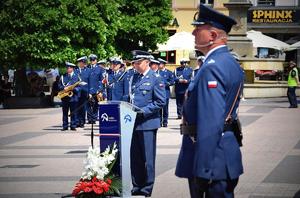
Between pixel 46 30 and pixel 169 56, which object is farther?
pixel 169 56

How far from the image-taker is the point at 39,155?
1480cm

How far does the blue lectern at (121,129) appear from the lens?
937 centimetres

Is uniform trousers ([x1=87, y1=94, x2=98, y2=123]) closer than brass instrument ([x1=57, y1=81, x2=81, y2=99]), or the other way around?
brass instrument ([x1=57, y1=81, x2=81, y2=99])

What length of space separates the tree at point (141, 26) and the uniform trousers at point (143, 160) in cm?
2882

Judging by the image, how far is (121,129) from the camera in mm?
9383

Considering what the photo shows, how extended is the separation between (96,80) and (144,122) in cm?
1292

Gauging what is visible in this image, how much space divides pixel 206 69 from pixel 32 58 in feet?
79.2

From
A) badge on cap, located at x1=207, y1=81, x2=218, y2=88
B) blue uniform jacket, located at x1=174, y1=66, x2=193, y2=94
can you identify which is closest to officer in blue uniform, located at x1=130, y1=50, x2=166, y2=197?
badge on cap, located at x1=207, y1=81, x2=218, y2=88

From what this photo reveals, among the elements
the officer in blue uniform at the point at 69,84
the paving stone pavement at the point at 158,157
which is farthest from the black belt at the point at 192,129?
the officer in blue uniform at the point at 69,84

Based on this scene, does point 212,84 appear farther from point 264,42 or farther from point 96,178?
point 264,42

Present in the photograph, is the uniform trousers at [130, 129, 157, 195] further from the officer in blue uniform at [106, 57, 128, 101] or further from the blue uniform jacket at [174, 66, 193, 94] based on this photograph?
the blue uniform jacket at [174, 66, 193, 94]

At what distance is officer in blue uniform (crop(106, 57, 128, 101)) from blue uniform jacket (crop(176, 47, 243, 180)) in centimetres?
1109

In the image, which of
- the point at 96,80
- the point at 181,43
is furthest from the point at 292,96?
the point at 181,43

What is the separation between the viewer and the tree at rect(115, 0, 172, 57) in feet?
131
